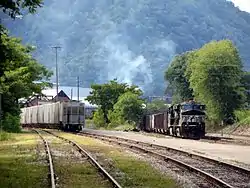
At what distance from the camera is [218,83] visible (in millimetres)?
74312

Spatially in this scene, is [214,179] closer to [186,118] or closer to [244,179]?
[244,179]

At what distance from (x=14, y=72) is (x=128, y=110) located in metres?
48.5

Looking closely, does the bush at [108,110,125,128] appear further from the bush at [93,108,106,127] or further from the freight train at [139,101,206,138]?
the freight train at [139,101,206,138]

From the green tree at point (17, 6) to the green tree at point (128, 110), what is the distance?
78245 mm

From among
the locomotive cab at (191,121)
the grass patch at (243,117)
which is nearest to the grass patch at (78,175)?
the locomotive cab at (191,121)

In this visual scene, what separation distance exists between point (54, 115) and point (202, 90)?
21.8 metres

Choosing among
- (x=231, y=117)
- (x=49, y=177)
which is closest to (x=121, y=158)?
(x=49, y=177)

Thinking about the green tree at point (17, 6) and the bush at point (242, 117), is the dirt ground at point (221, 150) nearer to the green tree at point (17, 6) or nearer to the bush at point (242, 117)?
the green tree at point (17, 6)

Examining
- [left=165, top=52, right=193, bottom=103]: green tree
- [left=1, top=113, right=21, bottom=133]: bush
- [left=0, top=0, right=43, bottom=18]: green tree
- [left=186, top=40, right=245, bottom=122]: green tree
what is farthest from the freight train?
[left=165, top=52, right=193, bottom=103]: green tree

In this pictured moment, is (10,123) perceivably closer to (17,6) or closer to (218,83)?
(218,83)

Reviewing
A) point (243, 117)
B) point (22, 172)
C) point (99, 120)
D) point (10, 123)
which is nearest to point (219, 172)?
point (22, 172)

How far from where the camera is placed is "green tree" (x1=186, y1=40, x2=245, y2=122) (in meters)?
73.9

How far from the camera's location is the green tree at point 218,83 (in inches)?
2908

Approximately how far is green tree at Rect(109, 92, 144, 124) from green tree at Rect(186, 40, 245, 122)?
67.5ft
